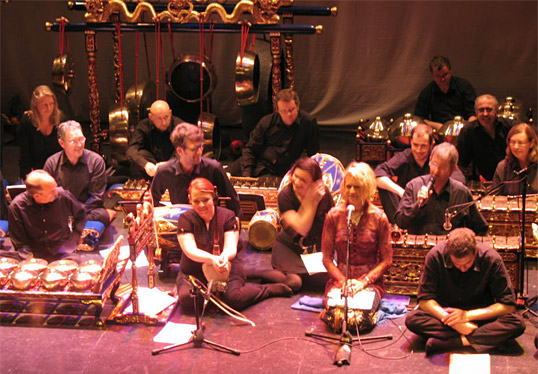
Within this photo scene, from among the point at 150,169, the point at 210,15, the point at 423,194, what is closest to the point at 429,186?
the point at 423,194

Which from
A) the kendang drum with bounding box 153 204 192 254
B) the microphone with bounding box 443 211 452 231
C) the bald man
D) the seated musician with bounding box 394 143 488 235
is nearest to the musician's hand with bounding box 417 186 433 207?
the seated musician with bounding box 394 143 488 235

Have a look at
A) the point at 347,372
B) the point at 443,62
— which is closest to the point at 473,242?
the point at 347,372

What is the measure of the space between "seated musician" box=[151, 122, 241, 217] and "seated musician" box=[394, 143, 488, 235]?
48.4 inches

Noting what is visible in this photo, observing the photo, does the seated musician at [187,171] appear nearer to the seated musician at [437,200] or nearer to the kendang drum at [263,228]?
the kendang drum at [263,228]

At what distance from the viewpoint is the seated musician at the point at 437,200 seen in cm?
536

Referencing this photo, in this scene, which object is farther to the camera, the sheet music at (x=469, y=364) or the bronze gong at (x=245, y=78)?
the bronze gong at (x=245, y=78)

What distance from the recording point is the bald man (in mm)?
7035

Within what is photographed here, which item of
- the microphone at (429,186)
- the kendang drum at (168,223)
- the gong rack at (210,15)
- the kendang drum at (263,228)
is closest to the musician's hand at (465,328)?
the microphone at (429,186)

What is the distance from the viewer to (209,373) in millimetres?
4492

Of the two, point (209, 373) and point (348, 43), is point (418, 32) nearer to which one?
point (348, 43)

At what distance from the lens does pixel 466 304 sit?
4.74 meters

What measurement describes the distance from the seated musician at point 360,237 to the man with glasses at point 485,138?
2.19 m

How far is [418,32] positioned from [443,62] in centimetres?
130

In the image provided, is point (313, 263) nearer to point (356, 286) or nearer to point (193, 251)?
point (356, 286)
